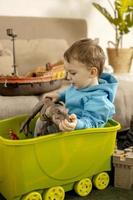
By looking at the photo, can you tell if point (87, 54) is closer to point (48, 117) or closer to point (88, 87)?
point (88, 87)

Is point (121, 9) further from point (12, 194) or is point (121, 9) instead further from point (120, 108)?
point (12, 194)

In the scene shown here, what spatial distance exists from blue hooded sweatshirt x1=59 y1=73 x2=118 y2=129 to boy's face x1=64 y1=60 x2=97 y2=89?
26 millimetres

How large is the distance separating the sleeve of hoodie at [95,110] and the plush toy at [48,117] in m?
0.09

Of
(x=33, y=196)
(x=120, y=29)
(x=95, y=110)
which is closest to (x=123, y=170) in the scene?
(x=95, y=110)

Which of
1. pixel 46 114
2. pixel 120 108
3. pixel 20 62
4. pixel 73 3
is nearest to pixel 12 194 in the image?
pixel 46 114

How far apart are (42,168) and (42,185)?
3.0 inches

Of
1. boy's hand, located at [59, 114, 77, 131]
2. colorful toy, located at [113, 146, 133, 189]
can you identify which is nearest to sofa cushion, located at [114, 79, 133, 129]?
colorful toy, located at [113, 146, 133, 189]

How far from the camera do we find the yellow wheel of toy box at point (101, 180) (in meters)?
1.49

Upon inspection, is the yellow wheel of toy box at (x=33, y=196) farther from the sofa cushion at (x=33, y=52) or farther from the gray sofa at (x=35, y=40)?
the sofa cushion at (x=33, y=52)

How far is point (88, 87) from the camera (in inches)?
57.0

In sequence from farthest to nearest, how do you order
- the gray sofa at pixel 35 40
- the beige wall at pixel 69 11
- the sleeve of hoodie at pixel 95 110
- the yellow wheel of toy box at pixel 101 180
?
1. the beige wall at pixel 69 11
2. the gray sofa at pixel 35 40
3. the yellow wheel of toy box at pixel 101 180
4. the sleeve of hoodie at pixel 95 110

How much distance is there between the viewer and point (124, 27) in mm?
2621

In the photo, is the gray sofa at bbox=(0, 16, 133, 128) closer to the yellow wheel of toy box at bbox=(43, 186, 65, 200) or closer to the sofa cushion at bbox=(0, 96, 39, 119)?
the sofa cushion at bbox=(0, 96, 39, 119)

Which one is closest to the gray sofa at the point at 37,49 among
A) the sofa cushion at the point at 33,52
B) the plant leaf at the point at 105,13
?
the sofa cushion at the point at 33,52
